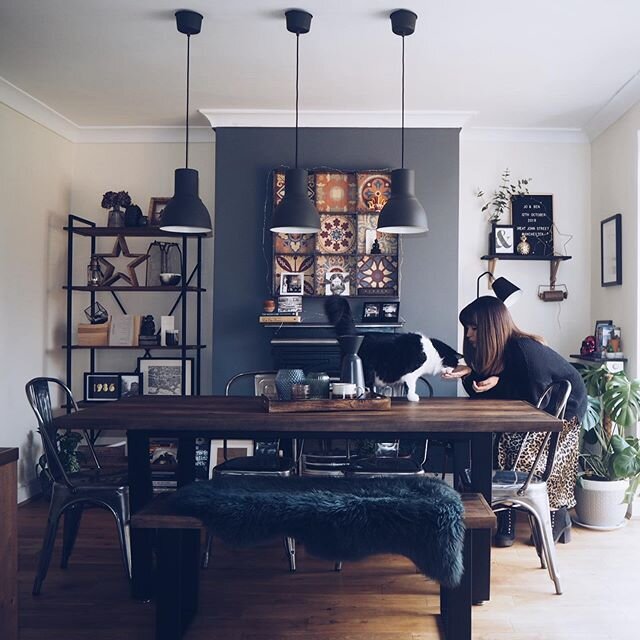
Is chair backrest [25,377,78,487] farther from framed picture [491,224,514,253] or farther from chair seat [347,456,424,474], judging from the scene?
framed picture [491,224,514,253]

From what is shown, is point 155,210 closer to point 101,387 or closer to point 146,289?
point 146,289

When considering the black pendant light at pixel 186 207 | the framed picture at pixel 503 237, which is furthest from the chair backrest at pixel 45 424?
the framed picture at pixel 503 237

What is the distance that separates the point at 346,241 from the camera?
14.8ft

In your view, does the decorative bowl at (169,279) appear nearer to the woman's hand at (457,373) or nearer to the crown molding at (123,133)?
the crown molding at (123,133)

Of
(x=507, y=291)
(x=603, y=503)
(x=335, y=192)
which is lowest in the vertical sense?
(x=603, y=503)

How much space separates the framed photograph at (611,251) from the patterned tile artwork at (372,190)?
4.87ft

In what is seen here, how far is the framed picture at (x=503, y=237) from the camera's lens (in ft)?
15.7

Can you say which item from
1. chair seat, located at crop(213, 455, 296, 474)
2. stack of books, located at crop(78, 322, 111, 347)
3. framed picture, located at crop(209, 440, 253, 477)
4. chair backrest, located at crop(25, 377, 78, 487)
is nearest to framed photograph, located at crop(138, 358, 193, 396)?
stack of books, located at crop(78, 322, 111, 347)

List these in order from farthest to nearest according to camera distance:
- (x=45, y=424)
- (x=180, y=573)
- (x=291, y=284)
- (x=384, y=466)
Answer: (x=291, y=284) → (x=384, y=466) → (x=45, y=424) → (x=180, y=573)

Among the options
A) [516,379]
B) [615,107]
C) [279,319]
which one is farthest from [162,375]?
[615,107]

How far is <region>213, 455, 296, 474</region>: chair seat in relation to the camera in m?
3.10

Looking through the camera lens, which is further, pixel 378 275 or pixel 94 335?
pixel 94 335

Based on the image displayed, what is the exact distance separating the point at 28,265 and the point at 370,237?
2282 millimetres

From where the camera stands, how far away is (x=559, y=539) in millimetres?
3508
